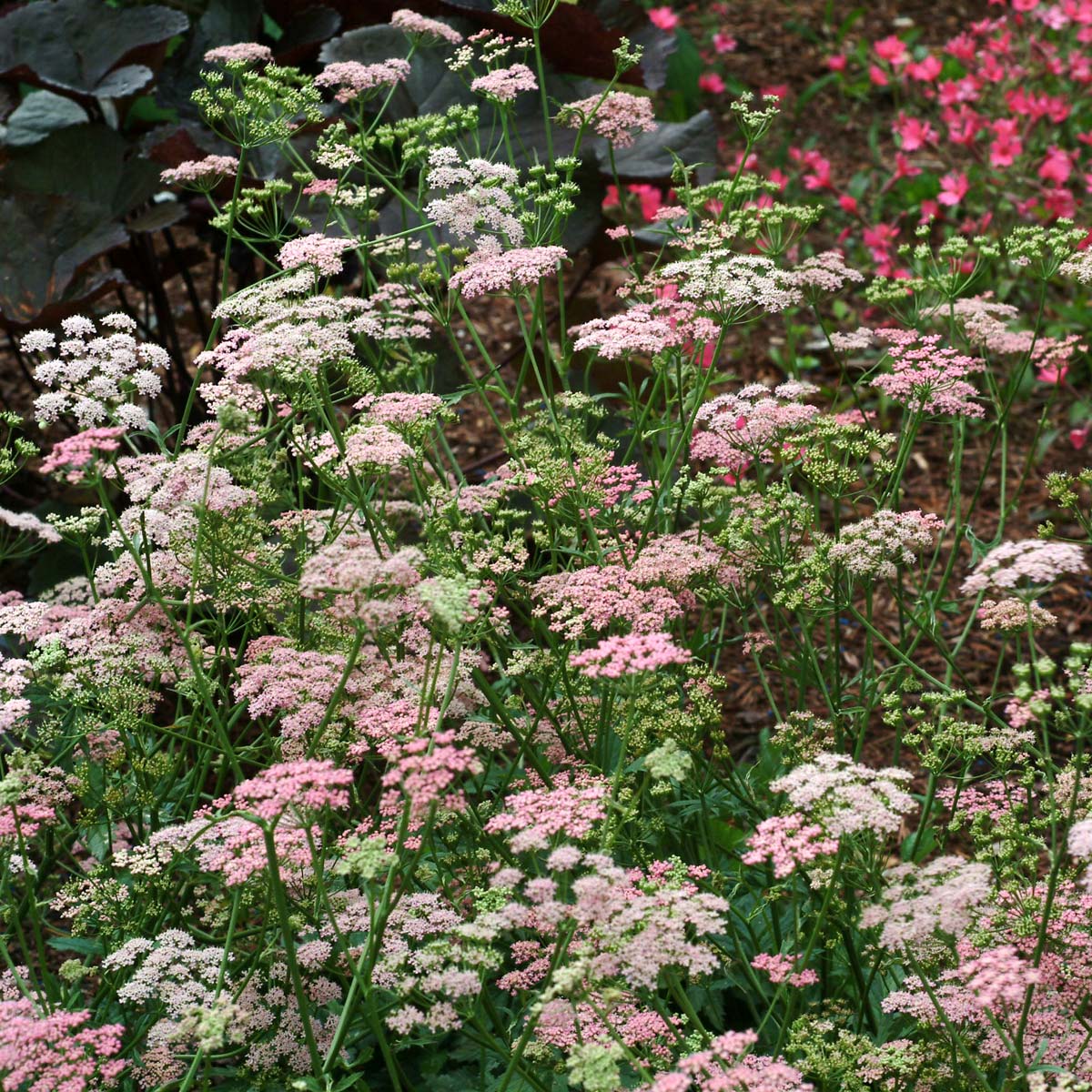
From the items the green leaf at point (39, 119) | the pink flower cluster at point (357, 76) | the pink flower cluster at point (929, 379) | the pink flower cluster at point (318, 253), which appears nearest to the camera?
the pink flower cluster at point (318, 253)

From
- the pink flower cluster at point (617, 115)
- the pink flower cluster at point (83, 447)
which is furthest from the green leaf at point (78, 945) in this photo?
the pink flower cluster at point (617, 115)

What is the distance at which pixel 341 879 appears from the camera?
3352 millimetres

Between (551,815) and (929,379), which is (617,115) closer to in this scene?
(929,379)

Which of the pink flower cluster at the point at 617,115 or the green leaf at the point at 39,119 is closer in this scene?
the pink flower cluster at the point at 617,115

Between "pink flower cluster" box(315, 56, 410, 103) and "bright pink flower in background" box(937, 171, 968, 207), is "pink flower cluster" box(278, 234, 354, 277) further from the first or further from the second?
"bright pink flower in background" box(937, 171, 968, 207)

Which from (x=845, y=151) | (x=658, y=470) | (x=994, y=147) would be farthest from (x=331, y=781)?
(x=845, y=151)

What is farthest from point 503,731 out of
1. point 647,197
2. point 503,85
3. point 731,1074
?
point 647,197

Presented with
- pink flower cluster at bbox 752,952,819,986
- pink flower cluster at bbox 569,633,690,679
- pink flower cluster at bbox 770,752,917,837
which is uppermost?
pink flower cluster at bbox 569,633,690,679

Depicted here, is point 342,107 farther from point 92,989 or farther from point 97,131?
point 92,989

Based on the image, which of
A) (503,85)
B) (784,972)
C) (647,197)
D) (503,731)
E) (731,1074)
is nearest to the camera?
(731,1074)

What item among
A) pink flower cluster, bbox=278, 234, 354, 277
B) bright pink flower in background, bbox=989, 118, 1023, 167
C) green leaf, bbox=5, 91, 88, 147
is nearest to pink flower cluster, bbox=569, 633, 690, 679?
pink flower cluster, bbox=278, 234, 354, 277

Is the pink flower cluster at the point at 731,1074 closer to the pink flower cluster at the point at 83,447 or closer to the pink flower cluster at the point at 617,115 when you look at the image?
the pink flower cluster at the point at 83,447

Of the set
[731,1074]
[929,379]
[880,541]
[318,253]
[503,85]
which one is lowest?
[731,1074]

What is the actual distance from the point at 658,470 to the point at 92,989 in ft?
7.03
